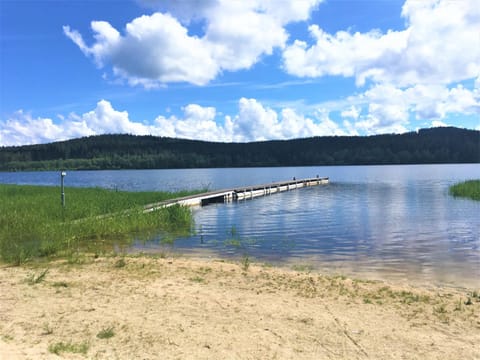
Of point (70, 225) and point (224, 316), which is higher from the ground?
point (70, 225)

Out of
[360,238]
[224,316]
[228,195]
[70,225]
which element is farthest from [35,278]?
[228,195]

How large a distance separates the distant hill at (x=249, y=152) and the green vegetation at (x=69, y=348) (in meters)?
143

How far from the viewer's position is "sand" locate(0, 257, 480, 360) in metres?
5.37

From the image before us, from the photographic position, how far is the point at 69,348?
17.0 feet

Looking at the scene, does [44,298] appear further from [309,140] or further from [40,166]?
[309,140]

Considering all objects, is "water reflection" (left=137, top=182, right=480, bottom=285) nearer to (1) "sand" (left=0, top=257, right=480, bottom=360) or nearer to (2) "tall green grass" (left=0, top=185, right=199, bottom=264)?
(2) "tall green grass" (left=0, top=185, right=199, bottom=264)

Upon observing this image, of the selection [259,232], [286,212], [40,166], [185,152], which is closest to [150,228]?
[259,232]

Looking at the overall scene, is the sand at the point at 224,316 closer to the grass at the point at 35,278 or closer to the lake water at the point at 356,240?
the grass at the point at 35,278

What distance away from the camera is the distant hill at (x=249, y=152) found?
14375 cm

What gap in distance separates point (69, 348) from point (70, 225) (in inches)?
426

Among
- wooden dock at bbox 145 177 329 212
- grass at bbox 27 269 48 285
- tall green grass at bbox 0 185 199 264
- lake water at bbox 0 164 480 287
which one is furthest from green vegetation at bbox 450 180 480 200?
grass at bbox 27 269 48 285

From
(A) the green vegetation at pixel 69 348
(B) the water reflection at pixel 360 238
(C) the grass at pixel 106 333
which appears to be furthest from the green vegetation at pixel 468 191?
(A) the green vegetation at pixel 69 348

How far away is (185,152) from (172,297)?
6250 inches

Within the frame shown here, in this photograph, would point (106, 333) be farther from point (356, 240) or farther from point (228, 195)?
point (228, 195)
